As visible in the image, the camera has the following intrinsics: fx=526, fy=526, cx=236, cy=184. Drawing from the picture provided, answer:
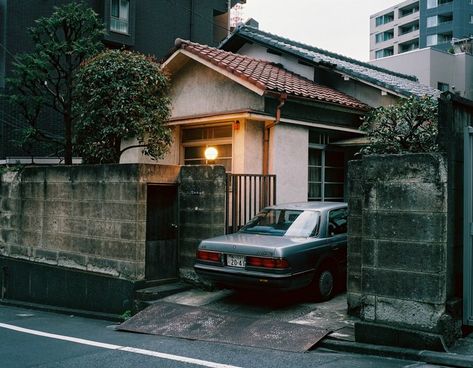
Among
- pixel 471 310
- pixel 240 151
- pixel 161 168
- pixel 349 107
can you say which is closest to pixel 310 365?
pixel 471 310

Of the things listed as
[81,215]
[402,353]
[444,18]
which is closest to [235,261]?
[402,353]

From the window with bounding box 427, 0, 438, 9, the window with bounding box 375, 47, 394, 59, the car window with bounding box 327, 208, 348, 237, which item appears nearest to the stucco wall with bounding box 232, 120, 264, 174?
the car window with bounding box 327, 208, 348, 237

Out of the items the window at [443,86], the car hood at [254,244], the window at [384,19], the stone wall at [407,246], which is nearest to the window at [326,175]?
the car hood at [254,244]

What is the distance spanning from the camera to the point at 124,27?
26844mm

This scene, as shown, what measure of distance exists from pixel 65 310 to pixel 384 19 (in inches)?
2780

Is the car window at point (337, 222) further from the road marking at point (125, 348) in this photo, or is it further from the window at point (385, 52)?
the window at point (385, 52)

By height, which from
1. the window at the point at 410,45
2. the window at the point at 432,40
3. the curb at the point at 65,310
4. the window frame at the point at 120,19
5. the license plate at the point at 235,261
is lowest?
the curb at the point at 65,310

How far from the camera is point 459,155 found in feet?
22.4

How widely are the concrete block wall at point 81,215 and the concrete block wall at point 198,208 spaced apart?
1.32 feet

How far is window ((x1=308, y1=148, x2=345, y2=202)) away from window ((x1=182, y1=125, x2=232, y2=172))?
2.39m

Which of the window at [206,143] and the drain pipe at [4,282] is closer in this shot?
the drain pipe at [4,282]

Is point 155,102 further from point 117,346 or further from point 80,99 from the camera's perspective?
point 117,346

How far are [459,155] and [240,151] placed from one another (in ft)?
21.4

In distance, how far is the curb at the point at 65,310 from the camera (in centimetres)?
975
